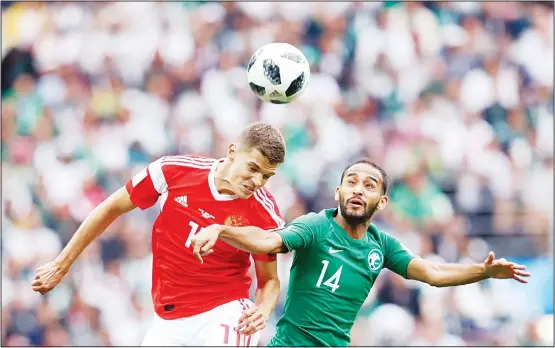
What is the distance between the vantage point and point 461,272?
603cm

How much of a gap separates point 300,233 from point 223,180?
0.66 metres

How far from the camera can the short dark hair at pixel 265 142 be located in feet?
19.2

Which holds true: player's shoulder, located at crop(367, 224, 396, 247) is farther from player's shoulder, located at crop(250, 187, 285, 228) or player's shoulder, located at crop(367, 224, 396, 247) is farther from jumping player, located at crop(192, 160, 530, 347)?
player's shoulder, located at crop(250, 187, 285, 228)

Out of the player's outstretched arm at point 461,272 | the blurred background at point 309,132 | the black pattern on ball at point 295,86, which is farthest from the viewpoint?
the blurred background at point 309,132

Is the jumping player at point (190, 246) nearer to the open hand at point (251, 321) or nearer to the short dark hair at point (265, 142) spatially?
the short dark hair at point (265, 142)

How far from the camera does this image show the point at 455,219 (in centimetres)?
1173

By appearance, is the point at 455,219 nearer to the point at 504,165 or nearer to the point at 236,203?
the point at 504,165

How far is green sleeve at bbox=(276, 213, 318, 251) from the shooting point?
5.74 metres

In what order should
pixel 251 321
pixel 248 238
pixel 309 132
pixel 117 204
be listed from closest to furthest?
pixel 248 238
pixel 251 321
pixel 117 204
pixel 309 132

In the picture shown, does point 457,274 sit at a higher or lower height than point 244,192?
lower

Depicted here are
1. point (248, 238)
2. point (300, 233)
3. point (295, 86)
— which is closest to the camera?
point (248, 238)

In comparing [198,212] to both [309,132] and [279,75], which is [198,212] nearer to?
[279,75]

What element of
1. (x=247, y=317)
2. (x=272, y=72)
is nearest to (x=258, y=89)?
(x=272, y=72)

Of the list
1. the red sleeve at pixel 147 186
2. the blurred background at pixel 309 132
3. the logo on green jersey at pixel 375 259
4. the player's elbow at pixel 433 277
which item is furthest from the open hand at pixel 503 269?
the blurred background at pixel 309 132
